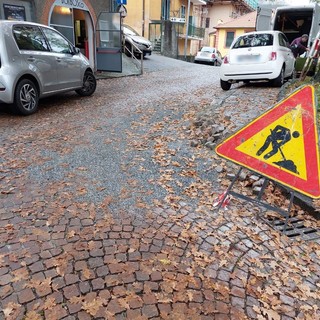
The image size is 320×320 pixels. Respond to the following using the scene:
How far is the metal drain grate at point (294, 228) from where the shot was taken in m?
3.34

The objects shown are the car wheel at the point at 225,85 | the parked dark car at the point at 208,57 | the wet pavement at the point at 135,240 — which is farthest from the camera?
the parked dark car at the point at 208,57

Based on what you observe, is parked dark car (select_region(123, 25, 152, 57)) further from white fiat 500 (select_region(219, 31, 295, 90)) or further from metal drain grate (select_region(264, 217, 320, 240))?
metal drain grate (select_region(264, 217, 320, 240))

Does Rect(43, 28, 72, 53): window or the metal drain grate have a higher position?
Rect(43, 28, 72, 53): window

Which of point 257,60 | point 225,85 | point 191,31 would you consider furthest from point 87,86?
point 191,31

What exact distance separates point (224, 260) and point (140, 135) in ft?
11.6

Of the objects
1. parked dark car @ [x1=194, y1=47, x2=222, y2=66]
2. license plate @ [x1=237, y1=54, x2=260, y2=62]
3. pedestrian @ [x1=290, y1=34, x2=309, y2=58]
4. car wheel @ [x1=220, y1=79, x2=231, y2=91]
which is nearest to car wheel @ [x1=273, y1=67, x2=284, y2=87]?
license plate @ [x1=237, y1=54, x2=260, y2=62]

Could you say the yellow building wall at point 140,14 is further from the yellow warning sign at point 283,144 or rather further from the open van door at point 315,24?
the yellow warning sign at point 283,144

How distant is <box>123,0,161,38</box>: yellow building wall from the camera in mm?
25250

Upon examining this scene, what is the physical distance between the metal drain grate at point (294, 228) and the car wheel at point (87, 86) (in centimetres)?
700

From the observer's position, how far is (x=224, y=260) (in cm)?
281

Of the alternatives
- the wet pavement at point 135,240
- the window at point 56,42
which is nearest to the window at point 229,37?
the window at point 56,42

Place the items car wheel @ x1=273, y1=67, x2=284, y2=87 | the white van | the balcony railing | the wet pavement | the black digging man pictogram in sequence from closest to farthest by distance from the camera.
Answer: the wet pavement
the black digging man pictogram
car wheel @ x1=273, y1=67, x2=284, y2=87
the white van
the balcony railing

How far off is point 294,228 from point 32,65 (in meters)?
6.07

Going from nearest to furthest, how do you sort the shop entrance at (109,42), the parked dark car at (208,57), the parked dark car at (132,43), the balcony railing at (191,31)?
the shop entrance at (109,42) → the parked dark car at (132,43) → the parked dark car at (208,57) → the balcony railing at (191,31)
